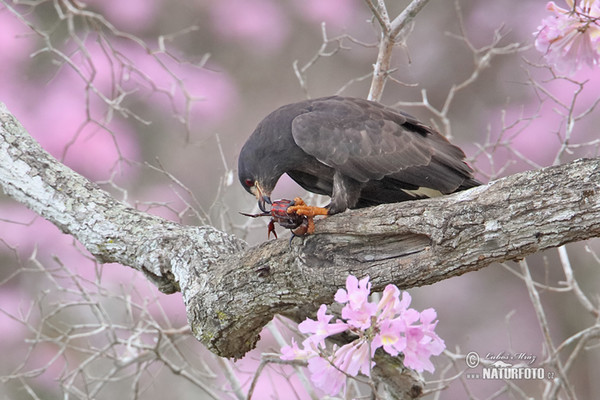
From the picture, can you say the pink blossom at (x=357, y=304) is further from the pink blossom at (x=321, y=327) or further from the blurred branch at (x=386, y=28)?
the blurred branch at (x=386, y=28)

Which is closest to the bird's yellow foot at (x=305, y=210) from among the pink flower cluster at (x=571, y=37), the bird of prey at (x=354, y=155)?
the bird of prey at (x=354, y=155)

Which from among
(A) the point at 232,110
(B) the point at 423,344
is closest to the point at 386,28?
(B) the point at 423,344

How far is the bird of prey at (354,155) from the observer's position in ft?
11.8

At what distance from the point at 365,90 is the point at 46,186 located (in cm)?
480

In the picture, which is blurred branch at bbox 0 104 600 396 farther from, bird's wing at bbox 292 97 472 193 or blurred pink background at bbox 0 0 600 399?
blurred pink background at bbox 0 0 600 399

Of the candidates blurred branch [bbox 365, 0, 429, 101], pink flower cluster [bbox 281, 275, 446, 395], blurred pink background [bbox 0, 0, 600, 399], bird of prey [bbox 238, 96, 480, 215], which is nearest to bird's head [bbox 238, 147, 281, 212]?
bird of prey [bbox 238, 96, 480, 215]

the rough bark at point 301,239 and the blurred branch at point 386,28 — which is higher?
the blurred branch at point 386,28

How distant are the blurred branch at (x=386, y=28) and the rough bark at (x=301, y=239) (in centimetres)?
109

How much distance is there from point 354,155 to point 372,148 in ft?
0.32

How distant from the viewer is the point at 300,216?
3.23 metres

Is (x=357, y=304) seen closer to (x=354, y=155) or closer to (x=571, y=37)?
(x=354, y=155)

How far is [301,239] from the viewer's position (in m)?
3.03

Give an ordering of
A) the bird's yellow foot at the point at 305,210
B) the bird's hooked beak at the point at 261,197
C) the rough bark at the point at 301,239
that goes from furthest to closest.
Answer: the bird's hooked beak at the point at 261,197
the bird's yellow foot at the point at 305,210
the rough bark at the point at 301,239

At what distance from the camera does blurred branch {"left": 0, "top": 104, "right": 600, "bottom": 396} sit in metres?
2.40
